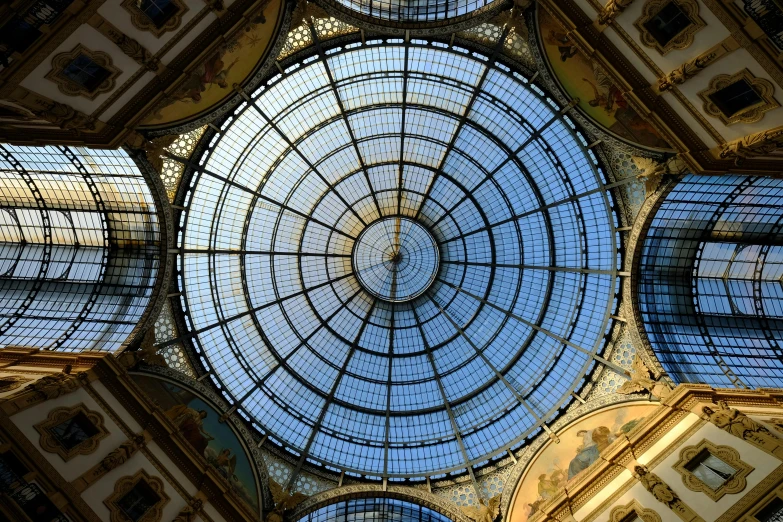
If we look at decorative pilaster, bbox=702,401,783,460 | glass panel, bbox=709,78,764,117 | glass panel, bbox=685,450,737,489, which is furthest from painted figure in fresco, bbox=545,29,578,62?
glass panel, bbox=685,450,737,489

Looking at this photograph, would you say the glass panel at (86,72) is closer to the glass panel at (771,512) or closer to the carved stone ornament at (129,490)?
the carved stone ornament at (129,490)

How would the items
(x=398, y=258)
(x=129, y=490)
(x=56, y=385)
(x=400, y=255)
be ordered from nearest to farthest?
(x=56, y=385)
(x=129, y=490)
(x=398, y=258)
(x=400, y=255)

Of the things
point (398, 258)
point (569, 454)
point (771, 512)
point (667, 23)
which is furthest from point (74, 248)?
point (771, 512)

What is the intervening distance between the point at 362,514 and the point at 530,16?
81.6 ft

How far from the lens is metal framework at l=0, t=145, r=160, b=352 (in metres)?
22.4

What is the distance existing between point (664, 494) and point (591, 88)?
52.7ft

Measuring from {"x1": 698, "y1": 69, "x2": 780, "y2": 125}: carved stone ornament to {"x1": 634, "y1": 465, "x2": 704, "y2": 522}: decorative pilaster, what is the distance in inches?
527

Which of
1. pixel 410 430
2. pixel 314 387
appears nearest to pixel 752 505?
pixel 410 430

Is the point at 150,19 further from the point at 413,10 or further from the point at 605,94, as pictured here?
the point at 605,94

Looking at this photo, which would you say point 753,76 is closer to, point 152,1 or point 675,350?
point 675,350

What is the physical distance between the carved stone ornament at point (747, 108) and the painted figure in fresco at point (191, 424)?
2486 centimetres

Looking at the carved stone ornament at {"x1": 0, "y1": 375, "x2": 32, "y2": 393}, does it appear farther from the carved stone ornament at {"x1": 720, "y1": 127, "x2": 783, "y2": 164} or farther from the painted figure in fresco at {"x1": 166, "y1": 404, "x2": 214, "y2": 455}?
the carved stone ornament at {"x1": 720, "y1": 127, "x2": 783, "y2": 164}

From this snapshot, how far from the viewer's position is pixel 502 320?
2747cm

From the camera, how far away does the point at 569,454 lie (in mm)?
22953
